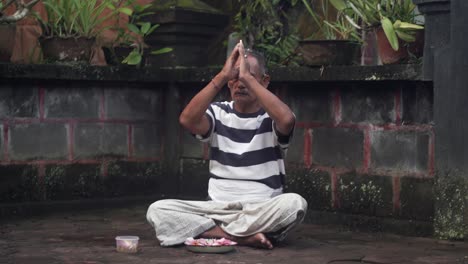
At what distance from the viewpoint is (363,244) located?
5.50 meters

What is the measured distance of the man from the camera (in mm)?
5125

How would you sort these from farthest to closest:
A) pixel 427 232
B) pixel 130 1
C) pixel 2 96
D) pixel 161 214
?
pixel 130 1 → pixel 2 96 → pixel 427 232 → pixel 161 214

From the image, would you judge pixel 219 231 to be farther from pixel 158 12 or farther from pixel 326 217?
pixel 158 12

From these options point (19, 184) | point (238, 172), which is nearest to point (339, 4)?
point (238, 172)

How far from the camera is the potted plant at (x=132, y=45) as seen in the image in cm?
740

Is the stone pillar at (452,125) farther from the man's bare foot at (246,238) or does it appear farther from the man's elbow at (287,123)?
the man's bare foot at (246,238)

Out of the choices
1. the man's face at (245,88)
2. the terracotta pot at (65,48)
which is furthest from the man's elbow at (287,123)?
the terracotta pot at (65,48)

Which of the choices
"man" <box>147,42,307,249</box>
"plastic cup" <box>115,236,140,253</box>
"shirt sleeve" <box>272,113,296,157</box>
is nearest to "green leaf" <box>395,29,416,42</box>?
"man" <box>147,42,307,249</box>

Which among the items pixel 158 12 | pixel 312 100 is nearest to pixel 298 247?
pixel 312 100

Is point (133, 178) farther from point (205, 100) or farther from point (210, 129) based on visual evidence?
point (205, 100)

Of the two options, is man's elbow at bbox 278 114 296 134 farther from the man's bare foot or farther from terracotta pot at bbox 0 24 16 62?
terracotta pot at bbox 0 24 16 62

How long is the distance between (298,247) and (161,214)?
2.65 feet

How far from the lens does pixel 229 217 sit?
5.25 meters

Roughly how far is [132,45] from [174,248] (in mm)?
2708
